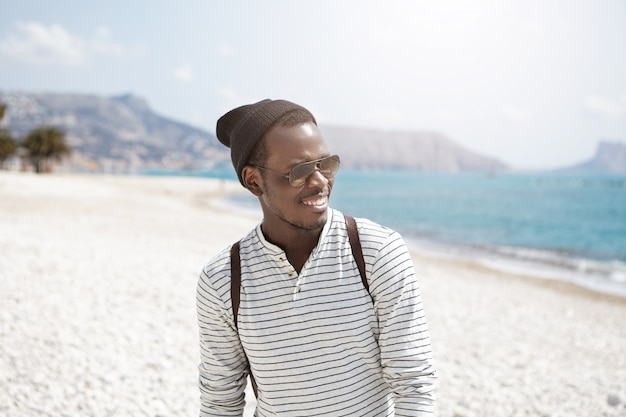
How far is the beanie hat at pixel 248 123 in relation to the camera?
1.83 meters

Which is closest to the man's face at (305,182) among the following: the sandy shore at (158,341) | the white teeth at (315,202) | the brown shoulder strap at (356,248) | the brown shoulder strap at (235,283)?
the white teeth at (315,202)

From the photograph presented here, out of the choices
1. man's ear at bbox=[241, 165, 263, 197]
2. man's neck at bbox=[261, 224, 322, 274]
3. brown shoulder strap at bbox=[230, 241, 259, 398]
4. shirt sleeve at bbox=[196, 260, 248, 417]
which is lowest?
shirt sleeve at bbox=[196, 260, 248, 417]

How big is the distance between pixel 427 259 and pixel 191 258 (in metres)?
11.6

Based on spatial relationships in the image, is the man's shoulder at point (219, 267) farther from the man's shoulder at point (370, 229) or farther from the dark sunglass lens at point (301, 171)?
the man's shoulder at point (370, 229)

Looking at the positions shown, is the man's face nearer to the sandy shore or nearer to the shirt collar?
the shirt collar

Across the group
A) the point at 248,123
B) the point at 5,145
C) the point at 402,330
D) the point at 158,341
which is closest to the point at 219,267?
the point at 248,123

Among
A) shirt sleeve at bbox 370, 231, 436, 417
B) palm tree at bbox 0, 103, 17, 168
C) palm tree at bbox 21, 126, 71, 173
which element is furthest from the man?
palm tree at bbox 21, 126, 71, 173

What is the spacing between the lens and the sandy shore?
5164mm

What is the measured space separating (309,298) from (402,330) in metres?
0.33

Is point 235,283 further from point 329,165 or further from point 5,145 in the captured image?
point 5,145

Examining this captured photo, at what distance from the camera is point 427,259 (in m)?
21.1

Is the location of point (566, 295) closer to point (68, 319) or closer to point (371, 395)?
point (68, 319)

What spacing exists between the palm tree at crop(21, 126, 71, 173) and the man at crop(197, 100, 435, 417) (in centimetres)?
7474

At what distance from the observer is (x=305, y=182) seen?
1.87 meters
